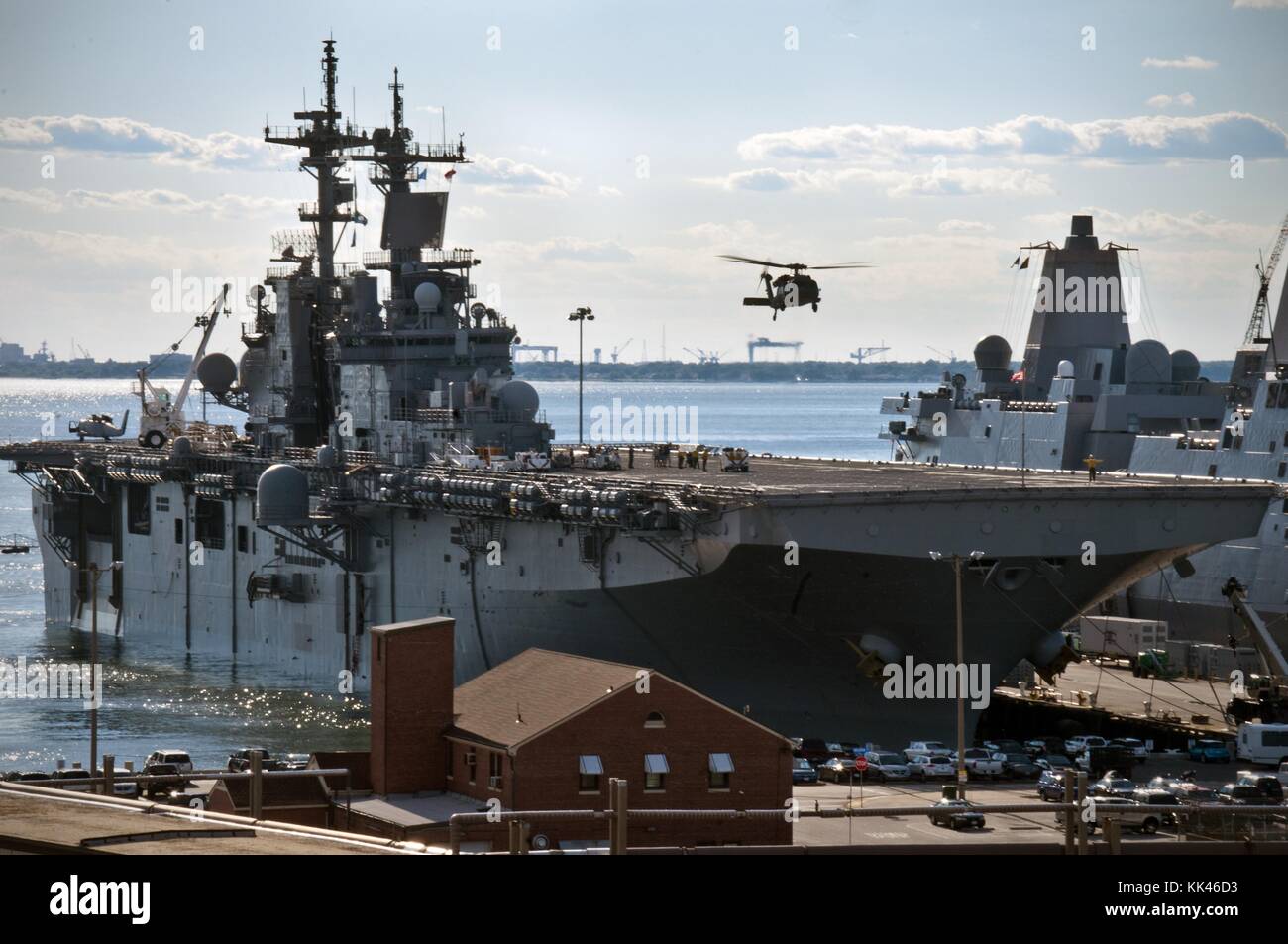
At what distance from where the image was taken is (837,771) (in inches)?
1275

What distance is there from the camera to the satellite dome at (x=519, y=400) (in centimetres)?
4766

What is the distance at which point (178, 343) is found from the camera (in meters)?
68.7

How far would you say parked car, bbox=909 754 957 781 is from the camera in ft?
108

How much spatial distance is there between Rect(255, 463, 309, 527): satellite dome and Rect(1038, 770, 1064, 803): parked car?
21026 millimetres

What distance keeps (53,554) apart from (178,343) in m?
9.13

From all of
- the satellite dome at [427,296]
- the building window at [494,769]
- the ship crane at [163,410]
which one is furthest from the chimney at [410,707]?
the ship crane at [163,410]

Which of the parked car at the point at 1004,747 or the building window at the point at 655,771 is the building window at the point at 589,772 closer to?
the building window at the point at 655,771

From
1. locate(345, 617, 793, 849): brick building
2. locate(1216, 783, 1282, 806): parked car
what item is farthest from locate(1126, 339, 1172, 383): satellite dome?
locate(345, 617, 793, 849): brick building

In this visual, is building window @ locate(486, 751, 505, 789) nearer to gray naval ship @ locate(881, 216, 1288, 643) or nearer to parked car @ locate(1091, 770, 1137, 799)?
parked car @ locate(1091, 770, 1137, 799)

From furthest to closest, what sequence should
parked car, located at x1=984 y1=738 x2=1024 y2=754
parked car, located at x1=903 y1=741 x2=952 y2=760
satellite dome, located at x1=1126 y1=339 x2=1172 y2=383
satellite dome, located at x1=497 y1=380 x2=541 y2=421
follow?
satellite dome, located at x1=1126 y1=339 x2=1172 y2=383 → satellite dome, located at x1=497 y1=380 x2=541 y2=421 → parked car, located at x1=984 y1=738 x2=1024 y2=754 → parked car, located at x1=903 y1=741 x2=952 y2=760

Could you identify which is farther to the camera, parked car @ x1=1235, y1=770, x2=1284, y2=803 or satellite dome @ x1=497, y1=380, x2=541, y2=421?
satellite dome @ x1=497, y1=380, x2=541, y2=421

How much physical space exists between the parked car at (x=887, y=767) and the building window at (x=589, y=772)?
947 centimetres
